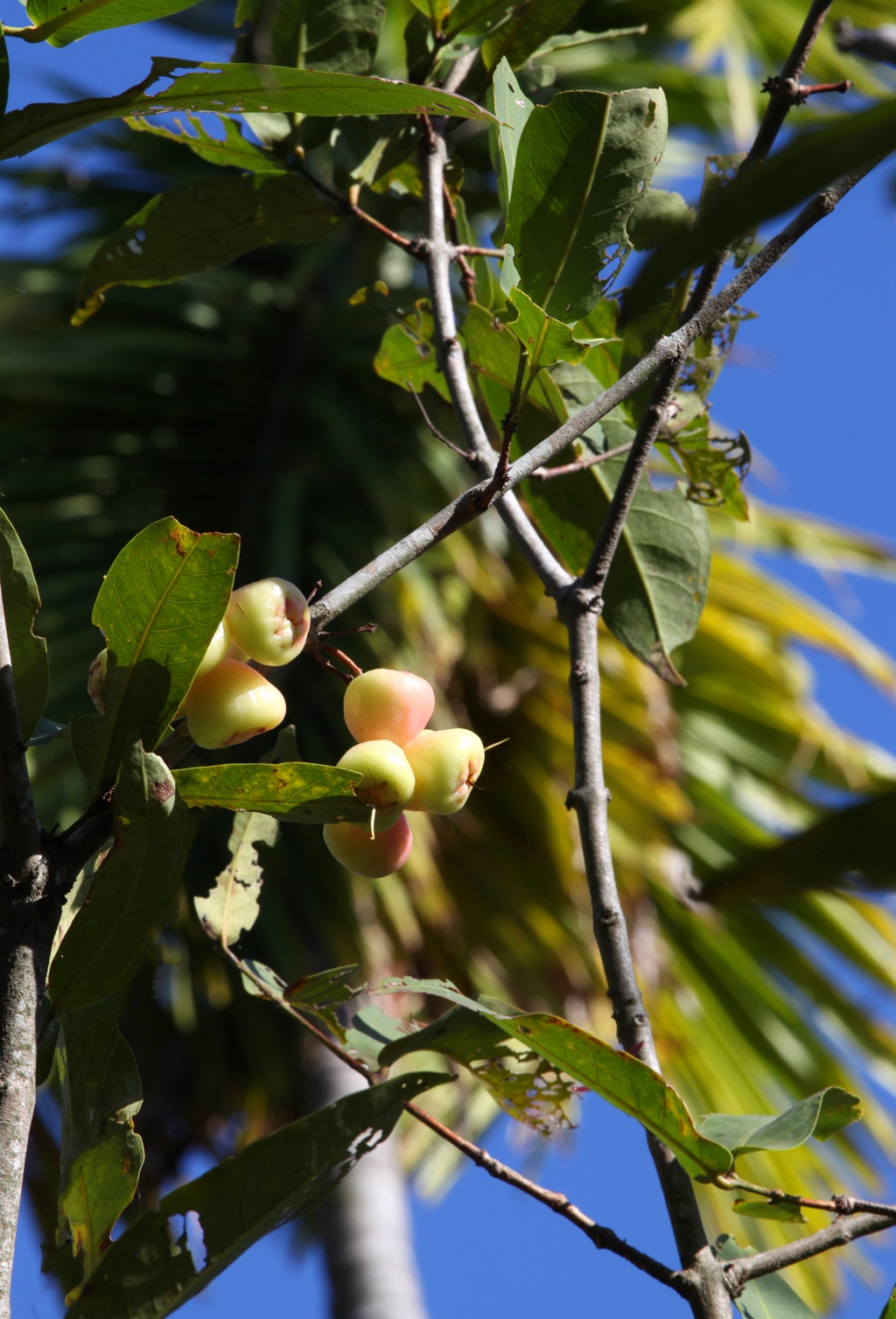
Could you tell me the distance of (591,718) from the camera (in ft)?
1.61

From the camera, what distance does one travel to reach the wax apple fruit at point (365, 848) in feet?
1.50

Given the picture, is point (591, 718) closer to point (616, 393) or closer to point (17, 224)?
point (616, 393)

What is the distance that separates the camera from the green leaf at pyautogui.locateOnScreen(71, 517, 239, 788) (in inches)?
15.2

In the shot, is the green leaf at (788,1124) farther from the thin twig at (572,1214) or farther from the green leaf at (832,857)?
the green leaf at (832,857)

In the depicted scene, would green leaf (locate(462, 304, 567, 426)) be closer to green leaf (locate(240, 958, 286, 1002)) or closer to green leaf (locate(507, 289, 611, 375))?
green leaf (locate(507, 289, 611, 375))

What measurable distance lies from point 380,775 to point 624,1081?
14cm

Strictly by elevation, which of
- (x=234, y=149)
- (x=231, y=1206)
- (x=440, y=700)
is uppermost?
(x=440, y=700)

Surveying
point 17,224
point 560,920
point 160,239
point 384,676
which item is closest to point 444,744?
point 384,676

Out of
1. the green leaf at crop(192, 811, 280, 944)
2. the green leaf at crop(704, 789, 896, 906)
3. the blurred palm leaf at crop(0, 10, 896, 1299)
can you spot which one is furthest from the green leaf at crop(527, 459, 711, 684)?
the blurred palm leaf at crop(0, 10, 896, 1299)

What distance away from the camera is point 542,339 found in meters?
0.44

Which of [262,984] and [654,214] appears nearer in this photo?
[262,984]

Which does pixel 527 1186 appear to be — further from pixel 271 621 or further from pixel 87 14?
pixel 87 14

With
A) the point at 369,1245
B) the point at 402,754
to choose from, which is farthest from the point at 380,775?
the point at 369,1245

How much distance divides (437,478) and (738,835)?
996 millimetres
